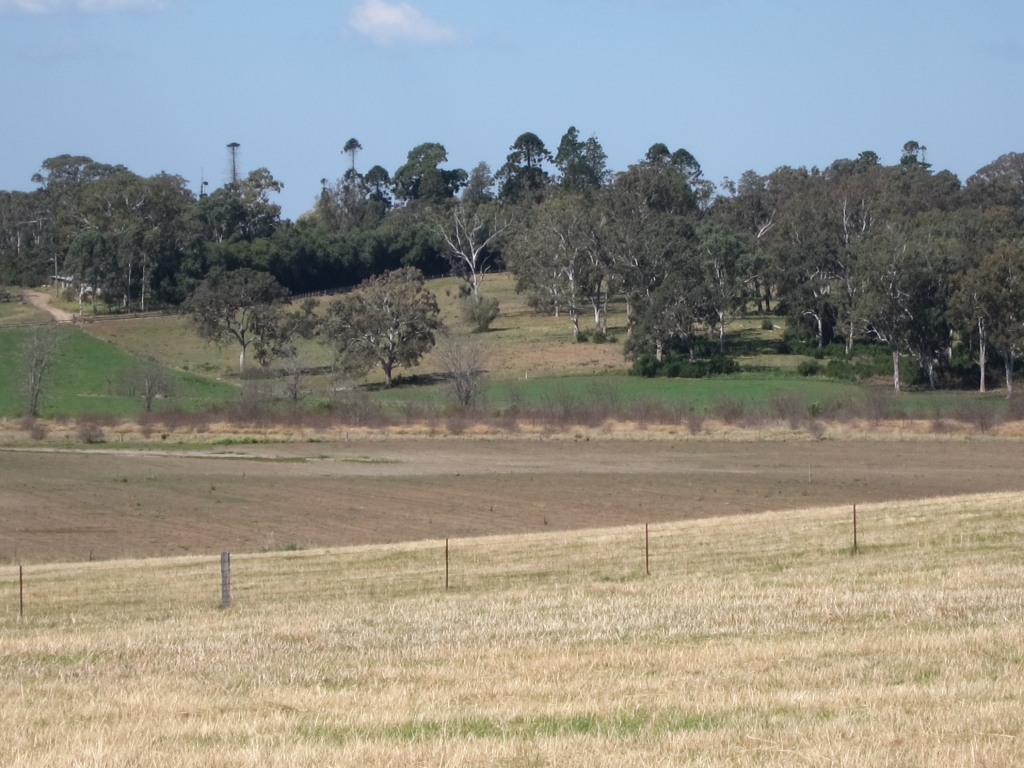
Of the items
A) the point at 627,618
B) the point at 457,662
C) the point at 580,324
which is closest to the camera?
the point at 457,662

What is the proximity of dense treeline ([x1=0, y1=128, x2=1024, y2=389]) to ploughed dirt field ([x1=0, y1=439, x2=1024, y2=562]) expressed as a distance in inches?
1299

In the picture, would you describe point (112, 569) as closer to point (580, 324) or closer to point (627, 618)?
point (627, 618)

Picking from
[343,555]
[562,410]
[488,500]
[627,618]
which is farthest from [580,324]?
[627,618]

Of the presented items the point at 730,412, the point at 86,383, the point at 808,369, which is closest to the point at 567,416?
the point at 730,412

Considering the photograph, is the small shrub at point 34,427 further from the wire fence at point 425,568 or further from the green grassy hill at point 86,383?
the wire fence at point 425,568

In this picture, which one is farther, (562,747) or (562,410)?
(562,410)

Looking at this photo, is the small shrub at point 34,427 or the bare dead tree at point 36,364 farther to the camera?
the bare dead tree at point 36,364

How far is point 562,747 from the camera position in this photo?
7.66 metres

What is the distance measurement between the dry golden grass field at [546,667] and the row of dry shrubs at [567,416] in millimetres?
A: 44485

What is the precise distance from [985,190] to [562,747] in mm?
144688

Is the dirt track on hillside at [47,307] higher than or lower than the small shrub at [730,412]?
higher

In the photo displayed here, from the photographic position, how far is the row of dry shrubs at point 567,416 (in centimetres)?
6525

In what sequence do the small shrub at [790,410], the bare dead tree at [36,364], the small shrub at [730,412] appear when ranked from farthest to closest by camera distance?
the bare dead tree at [36,364] → the small shrub at [730,412] → the small shrub at [790,410]

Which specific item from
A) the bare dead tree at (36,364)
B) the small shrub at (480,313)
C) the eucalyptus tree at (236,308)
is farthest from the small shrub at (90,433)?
the small shrub at (480,313)
